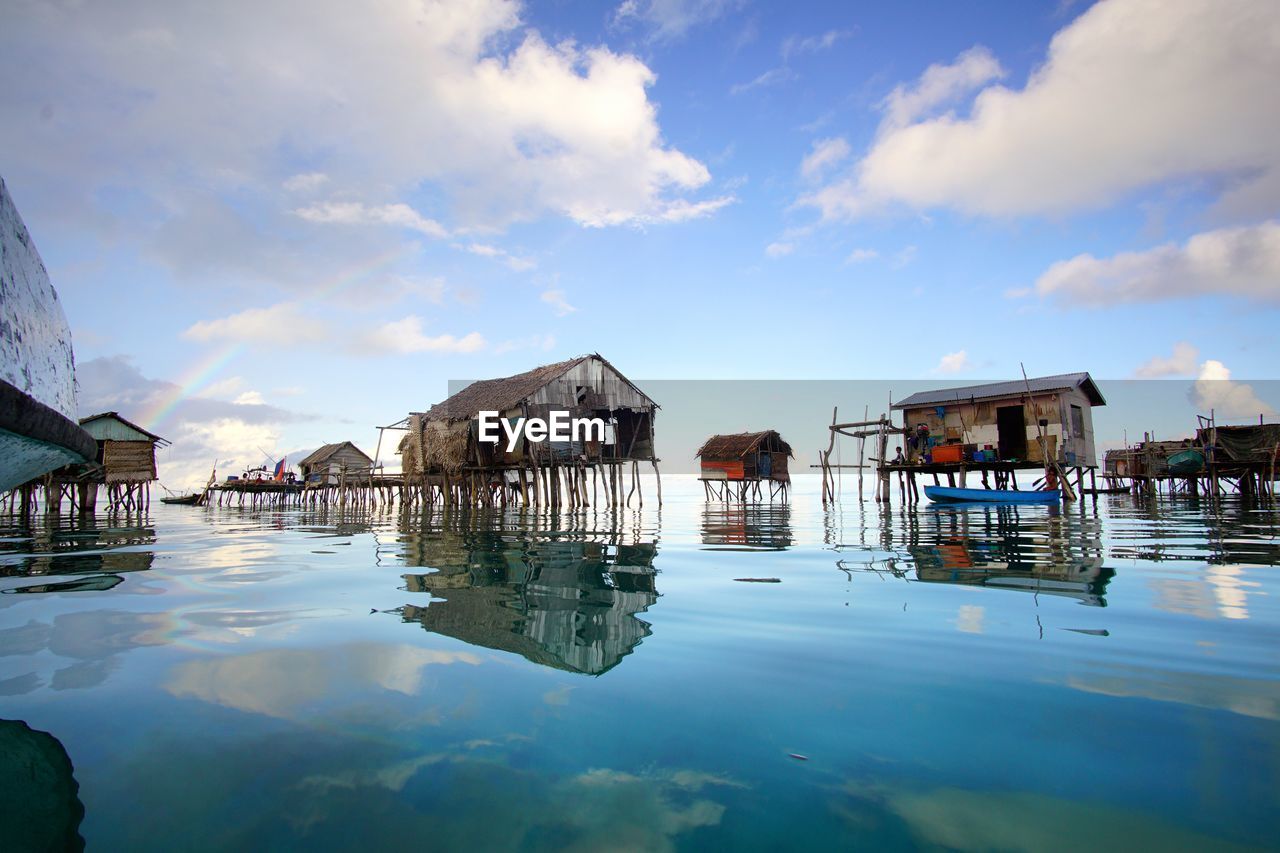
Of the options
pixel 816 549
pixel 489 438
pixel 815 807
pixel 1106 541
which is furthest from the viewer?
pixel 489 438

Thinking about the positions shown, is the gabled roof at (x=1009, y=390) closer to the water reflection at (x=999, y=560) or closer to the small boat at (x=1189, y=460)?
the small boat at (x=1189, y=460)

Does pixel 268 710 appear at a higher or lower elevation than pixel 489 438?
lower

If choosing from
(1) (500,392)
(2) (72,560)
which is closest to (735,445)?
(1) (500,392)

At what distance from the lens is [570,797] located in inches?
66.9

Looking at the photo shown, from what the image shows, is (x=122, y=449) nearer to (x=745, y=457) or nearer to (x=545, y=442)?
(x=545, y=442)

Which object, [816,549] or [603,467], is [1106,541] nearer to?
[816,549]

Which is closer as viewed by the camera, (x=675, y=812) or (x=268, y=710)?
(x=675, y=812)

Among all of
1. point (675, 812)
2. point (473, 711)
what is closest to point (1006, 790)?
point (675, 812)

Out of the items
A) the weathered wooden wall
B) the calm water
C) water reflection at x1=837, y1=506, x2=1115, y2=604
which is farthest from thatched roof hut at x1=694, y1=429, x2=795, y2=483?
the calm water

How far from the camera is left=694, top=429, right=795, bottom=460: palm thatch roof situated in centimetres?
3794

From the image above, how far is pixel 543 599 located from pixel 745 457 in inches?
1340

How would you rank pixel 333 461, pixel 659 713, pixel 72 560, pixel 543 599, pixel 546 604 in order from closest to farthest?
pixel 659 713 → pixel 546 604 → pixel 543 599 → pixel 72 560 → pixel 333 461

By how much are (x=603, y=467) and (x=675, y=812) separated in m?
27.7

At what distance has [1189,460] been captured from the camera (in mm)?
33906
